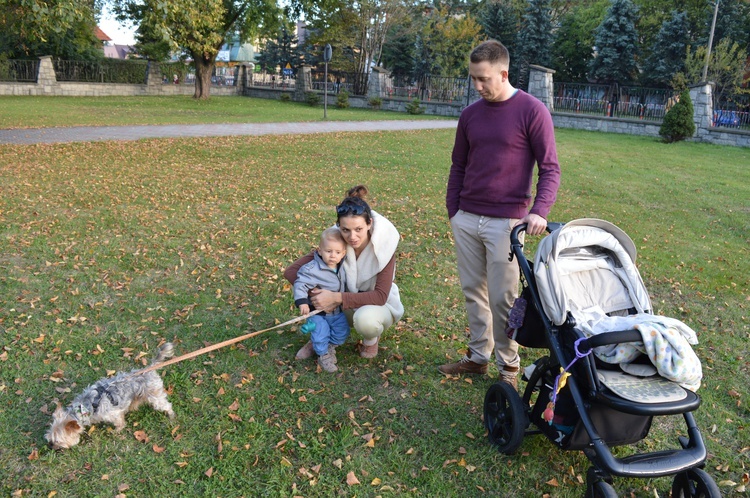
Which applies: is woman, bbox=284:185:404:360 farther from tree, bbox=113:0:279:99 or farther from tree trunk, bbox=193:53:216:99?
tree trunk, bbox=193:53:216:99

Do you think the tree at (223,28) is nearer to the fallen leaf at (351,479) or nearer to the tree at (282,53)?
the tree at (282,53)

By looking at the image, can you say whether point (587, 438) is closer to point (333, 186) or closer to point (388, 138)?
point (333, 186)

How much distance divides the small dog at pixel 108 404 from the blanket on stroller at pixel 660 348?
8.05 feet

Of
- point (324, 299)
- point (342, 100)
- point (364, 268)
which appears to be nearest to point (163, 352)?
point (324, 299)

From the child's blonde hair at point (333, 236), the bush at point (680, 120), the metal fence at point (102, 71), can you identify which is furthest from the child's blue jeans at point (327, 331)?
the metal fence at point (102, 71)

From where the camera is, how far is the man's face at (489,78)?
3270 millimetres

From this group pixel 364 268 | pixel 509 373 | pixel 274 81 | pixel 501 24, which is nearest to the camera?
pixel 509 373

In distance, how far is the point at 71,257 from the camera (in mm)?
6262

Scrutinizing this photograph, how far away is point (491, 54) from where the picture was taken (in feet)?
10.7

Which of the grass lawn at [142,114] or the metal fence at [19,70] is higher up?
the metal fence at [19,70]

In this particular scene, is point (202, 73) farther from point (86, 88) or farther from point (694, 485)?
point (694, 485)

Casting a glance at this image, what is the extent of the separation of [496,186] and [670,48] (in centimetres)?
3436

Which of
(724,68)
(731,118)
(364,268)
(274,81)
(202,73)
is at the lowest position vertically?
(364,268)

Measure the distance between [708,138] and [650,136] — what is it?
1993 mm
